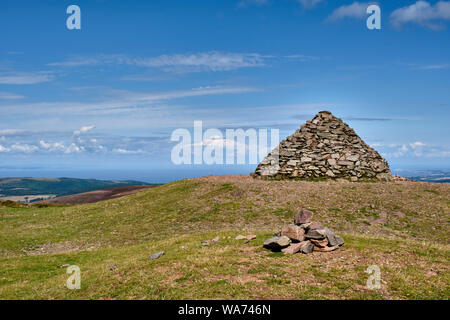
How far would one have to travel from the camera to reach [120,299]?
12477mm

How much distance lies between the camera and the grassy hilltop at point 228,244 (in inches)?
508

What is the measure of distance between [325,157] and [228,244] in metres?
25.6

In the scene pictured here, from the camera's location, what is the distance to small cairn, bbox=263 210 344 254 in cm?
1738

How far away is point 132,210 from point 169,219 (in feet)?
23.2

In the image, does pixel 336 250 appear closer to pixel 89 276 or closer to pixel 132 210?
pixel 89 276

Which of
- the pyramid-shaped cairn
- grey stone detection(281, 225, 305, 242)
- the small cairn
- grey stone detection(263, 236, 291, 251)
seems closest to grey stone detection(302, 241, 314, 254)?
the small cairn

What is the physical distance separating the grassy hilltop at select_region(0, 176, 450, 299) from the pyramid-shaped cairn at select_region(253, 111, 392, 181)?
390 cm

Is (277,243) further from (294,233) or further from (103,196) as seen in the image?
(103,196)

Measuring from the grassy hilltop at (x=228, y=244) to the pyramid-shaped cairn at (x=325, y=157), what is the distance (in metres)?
3.90

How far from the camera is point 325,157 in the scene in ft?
135

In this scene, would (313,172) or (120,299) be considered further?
(313,172)

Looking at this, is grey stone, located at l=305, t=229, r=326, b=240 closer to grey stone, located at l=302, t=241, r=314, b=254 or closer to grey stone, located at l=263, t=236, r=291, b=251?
grey stone, located at l=302, t=241, r=314, b=254

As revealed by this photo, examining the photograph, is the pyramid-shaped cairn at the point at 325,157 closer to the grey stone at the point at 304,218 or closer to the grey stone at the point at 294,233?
the grey stone at the point at 304,218
